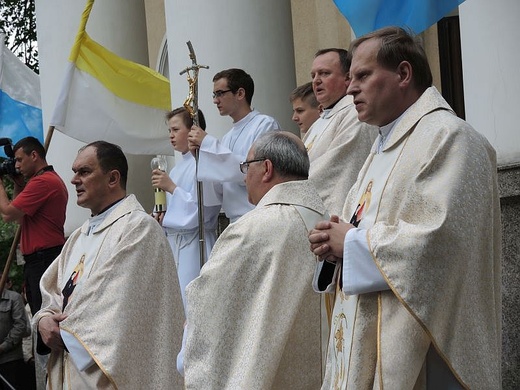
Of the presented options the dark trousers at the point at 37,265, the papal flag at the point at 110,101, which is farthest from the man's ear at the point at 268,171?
the papal flag at the point at 110,101

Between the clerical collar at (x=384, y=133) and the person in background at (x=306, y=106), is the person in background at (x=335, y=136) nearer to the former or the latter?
the person in background at (x=306, y=106)

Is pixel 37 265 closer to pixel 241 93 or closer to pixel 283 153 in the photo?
pixel 241 93

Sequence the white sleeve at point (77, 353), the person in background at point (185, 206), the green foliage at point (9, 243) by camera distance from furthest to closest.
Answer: the green foliage at point (9, 243)
the person in background at point (185, 206)
the white sleeve at point (77, 353)

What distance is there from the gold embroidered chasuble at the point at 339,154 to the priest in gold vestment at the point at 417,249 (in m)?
2.23

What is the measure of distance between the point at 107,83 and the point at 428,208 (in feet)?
21.2

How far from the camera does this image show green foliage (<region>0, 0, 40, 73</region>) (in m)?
21.8

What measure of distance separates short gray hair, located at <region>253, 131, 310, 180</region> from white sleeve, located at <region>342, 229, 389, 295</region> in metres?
1.21

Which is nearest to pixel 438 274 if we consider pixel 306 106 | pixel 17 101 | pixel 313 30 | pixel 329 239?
pixel 329 239

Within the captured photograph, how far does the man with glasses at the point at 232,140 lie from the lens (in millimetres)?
8227

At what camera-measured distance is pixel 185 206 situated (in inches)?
351

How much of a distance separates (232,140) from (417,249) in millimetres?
4468

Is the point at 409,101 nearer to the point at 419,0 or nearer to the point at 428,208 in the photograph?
the point at 428,208

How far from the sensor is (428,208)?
448 cm

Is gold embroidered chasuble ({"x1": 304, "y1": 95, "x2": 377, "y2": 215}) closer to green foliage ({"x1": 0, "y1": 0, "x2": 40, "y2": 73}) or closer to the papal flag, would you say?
the papal flag
